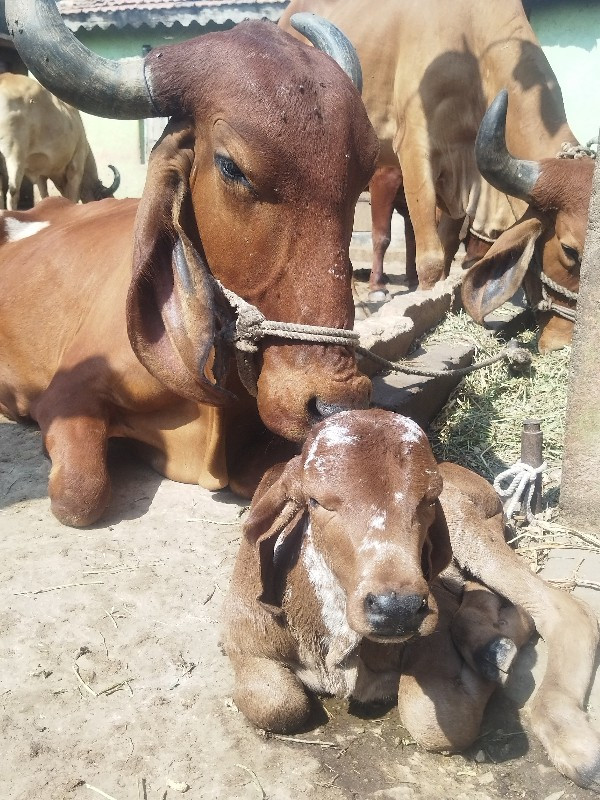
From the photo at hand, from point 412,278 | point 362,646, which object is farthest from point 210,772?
point 412,278

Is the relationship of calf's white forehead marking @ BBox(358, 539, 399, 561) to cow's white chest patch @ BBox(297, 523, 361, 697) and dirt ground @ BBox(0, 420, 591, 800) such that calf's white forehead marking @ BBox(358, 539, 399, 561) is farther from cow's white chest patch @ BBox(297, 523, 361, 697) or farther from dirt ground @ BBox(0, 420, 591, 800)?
dirt ground @ BBox(0, 420, 591, 800)

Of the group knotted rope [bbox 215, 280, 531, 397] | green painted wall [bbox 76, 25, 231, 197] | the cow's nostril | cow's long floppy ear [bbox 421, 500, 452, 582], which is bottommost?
green painted wall [bbox 76, 25, 231, 197]

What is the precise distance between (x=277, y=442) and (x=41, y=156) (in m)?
11.0

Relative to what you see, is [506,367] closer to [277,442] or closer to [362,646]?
[277,442]

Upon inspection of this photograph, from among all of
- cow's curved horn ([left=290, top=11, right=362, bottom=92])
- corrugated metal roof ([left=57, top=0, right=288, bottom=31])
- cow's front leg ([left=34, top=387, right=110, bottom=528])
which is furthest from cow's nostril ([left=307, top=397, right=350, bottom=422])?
corrugated metal roof ([left=57, top=0, right=288, bottom=31])

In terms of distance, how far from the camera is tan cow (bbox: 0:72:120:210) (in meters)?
12.1

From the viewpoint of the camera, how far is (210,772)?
7.70ft

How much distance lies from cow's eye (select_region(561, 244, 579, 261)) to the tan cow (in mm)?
7983

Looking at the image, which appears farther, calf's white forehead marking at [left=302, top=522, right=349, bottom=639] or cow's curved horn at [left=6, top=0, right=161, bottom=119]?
cow's curved horn at [left=6, top=0, right=161, bottom=119]

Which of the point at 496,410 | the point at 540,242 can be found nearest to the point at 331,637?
the point at 496,410

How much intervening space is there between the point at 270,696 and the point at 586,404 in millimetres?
1772

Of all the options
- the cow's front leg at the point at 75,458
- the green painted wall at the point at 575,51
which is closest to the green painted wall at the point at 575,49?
the green painted wall at the point at 575,51

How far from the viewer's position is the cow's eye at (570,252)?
537 centimetres

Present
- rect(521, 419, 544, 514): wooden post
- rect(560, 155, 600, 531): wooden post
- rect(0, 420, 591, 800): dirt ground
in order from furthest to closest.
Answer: rect(521, 419, 544, 514): wooden post → rect(560, 155, 600, 531): wooden post → rect(0, 420, 591, 800): dirt ground
